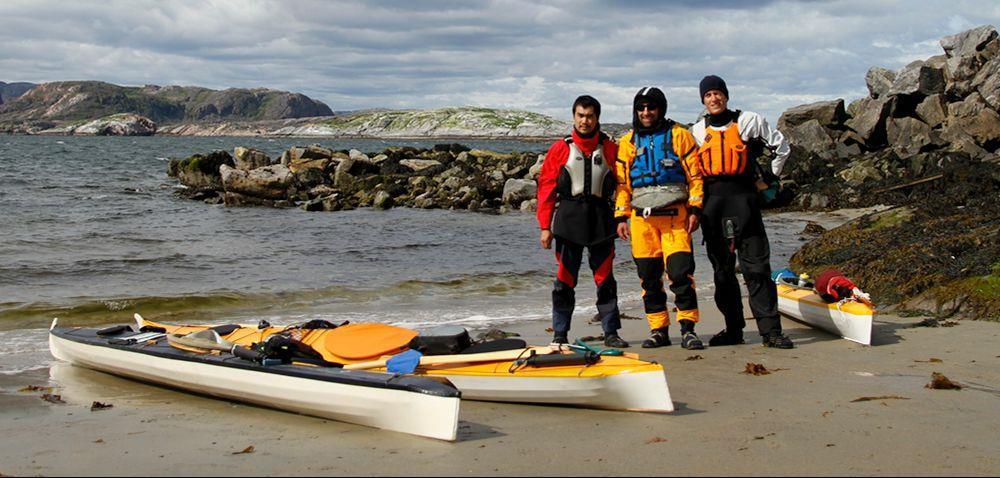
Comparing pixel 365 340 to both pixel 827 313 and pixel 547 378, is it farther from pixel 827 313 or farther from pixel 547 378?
pixel 827 313

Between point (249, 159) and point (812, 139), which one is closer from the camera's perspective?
point (812, 139)

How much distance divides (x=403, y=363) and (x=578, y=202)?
2.20 metres

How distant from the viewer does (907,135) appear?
26969 mm

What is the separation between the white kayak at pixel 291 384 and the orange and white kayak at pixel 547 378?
429 millimetres

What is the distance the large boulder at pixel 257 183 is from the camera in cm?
2689

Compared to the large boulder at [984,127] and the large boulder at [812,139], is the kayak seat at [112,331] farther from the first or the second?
the large boulder at [812,139]

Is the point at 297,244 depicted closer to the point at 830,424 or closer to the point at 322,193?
the point at 322,193

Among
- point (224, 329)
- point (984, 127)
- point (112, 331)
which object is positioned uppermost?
point (984, 127)

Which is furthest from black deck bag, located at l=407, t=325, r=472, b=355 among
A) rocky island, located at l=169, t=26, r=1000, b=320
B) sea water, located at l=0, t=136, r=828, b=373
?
rocky island, located at l=169, t=26, r=1000, b=320

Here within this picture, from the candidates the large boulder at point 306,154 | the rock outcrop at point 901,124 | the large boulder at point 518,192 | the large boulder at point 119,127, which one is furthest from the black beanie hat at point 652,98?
the large boulder at point 119,127

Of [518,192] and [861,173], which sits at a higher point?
[861,173]

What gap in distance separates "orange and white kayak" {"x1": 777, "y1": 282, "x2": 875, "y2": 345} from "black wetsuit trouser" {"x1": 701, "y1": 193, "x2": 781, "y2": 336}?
619 mm

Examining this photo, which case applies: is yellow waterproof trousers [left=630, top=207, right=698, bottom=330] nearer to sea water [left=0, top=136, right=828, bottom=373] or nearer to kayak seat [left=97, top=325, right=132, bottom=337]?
sea water [left=0, top=136, right=828, bottom=373]

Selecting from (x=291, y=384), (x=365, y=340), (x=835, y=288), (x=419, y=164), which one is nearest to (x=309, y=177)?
(x=419, y=164)
